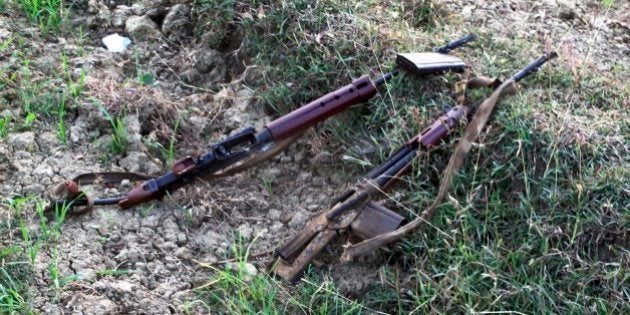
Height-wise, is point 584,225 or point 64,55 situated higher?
point 64,55

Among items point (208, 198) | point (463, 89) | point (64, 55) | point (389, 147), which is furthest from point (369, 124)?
point (64, 55)

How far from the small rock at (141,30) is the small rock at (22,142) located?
791 millimetres

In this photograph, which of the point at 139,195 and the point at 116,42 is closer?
the point at 139,195

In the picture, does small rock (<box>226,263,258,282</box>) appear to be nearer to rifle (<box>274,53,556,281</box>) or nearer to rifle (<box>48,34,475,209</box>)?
rifle (<box>274,53,556,281</box>)

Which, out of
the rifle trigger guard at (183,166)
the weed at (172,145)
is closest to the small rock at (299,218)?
the rifle trigger guard at (183,166)

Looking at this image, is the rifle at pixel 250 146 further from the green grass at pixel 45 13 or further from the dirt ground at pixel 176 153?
the green grass at pixel 45 13

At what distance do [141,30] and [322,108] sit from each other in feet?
3.57

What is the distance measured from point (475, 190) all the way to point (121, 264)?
125 cm

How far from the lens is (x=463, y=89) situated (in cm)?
330

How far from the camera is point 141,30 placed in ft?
12.8

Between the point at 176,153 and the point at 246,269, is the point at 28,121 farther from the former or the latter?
the point at 246,269

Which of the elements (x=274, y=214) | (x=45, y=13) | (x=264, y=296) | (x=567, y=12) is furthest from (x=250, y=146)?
(x=567, y=12)

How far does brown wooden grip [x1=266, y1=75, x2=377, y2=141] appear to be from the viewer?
3.24m

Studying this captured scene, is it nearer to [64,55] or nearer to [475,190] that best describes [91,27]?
[64,55]
